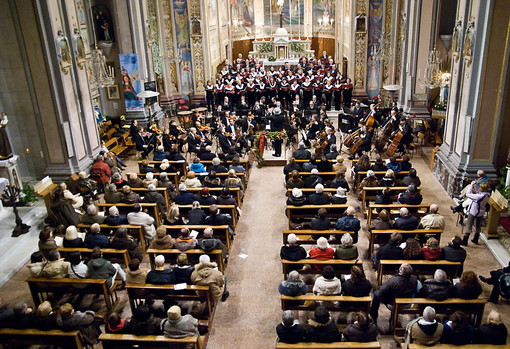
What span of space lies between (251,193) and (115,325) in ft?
22.7

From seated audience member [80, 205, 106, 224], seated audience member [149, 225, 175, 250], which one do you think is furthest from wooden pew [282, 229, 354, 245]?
seated audience member [80, 205, 106, 224]

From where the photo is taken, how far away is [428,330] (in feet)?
19.7

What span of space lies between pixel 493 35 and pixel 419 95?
674 centimetres

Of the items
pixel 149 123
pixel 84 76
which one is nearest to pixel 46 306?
pixel 84 76

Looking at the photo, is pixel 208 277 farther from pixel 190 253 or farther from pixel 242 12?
pixel 242 12

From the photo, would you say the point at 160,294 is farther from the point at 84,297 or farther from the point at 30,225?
Result: the point at 30,225

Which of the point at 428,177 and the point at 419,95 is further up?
the point at 419,95

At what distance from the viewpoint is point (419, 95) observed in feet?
56.4

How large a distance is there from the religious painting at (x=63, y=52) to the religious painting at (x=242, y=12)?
20.3 meters

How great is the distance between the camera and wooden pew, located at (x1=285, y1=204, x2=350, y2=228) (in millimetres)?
10016

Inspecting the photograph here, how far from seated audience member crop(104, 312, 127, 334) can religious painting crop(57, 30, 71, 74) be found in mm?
7722

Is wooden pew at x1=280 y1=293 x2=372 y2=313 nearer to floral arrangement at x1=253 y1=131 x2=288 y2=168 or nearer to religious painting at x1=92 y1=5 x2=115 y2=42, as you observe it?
floral arrangement at x1=253 y1=131 x2=288 y2=168

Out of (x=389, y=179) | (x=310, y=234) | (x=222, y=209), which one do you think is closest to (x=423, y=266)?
(x=310, y=234)

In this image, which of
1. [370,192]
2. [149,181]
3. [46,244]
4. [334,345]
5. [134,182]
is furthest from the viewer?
[134,182]
